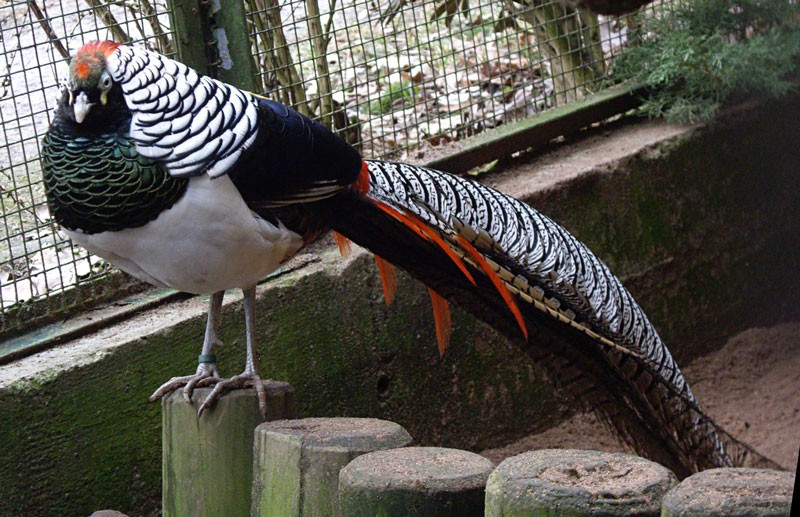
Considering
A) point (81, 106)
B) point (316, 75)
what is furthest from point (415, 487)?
point (316, 75)

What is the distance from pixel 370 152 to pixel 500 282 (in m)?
1.48

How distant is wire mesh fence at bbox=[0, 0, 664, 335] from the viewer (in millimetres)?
3021

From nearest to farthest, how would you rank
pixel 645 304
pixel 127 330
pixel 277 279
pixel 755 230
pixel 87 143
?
pixel 87 143 < pixel 127 330 < pixel 277 279 < pixel 645 304 < pixel 755 230

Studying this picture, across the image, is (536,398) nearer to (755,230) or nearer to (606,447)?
(606,447)

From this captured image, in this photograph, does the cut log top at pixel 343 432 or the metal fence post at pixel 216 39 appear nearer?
the cut log top at pixel 343 432

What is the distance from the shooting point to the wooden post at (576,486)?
1536 millimetres

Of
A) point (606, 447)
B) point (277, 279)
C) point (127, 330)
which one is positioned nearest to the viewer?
point (127, 330)

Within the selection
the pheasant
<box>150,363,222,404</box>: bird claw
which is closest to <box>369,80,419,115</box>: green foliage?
the pheasant

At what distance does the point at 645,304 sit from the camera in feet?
13.2

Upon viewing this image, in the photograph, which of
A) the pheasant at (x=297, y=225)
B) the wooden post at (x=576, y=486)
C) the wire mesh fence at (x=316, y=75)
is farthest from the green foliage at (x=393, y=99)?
the wooden post at (x=576, y=486)

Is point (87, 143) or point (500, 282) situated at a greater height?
point (87, 143)

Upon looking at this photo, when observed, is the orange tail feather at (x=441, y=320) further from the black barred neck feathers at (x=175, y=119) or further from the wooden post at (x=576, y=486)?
the wooden post at (x=576, y=486)

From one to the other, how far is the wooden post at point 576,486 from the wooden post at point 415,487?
10 centimetres

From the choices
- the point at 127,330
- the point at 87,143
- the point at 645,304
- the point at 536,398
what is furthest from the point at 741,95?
the point at 87,143
